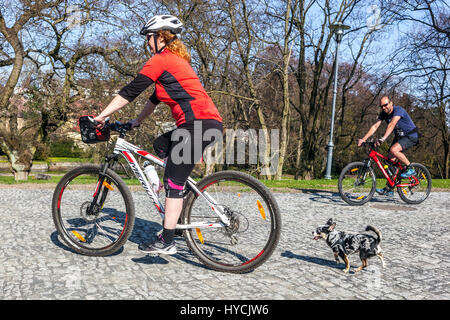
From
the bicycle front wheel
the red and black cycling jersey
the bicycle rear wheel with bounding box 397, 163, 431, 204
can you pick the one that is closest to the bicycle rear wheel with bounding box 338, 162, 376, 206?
the bicycle rear wheel with bounding box 397, 163, 431, 204

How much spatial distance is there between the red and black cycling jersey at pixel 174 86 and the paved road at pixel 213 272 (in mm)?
1238

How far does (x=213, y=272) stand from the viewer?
3.20 m

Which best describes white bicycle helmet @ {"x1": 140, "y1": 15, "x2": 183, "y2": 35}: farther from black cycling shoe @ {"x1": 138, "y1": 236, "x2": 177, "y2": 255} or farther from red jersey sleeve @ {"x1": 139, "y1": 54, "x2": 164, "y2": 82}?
black cycling shoe @ {"x1": 138, "y1": 236, "x2": 177, "y2": 255}

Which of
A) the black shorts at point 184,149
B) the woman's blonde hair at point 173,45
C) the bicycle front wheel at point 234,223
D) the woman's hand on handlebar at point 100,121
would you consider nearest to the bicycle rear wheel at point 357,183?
the bicycle front wheel at point 234,223

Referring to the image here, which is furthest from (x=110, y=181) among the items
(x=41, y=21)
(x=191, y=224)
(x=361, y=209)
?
(x=41, y=21)

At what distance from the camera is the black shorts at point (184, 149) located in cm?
305

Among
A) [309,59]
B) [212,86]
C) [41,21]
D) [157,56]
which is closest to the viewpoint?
[157,56]

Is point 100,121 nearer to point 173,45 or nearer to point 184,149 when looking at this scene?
point 184,149

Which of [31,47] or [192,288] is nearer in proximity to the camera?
[192,288]

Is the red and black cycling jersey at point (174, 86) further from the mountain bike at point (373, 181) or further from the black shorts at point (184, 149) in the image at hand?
the mountain bike at point (373, 181)

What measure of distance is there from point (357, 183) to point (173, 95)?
4.89m
